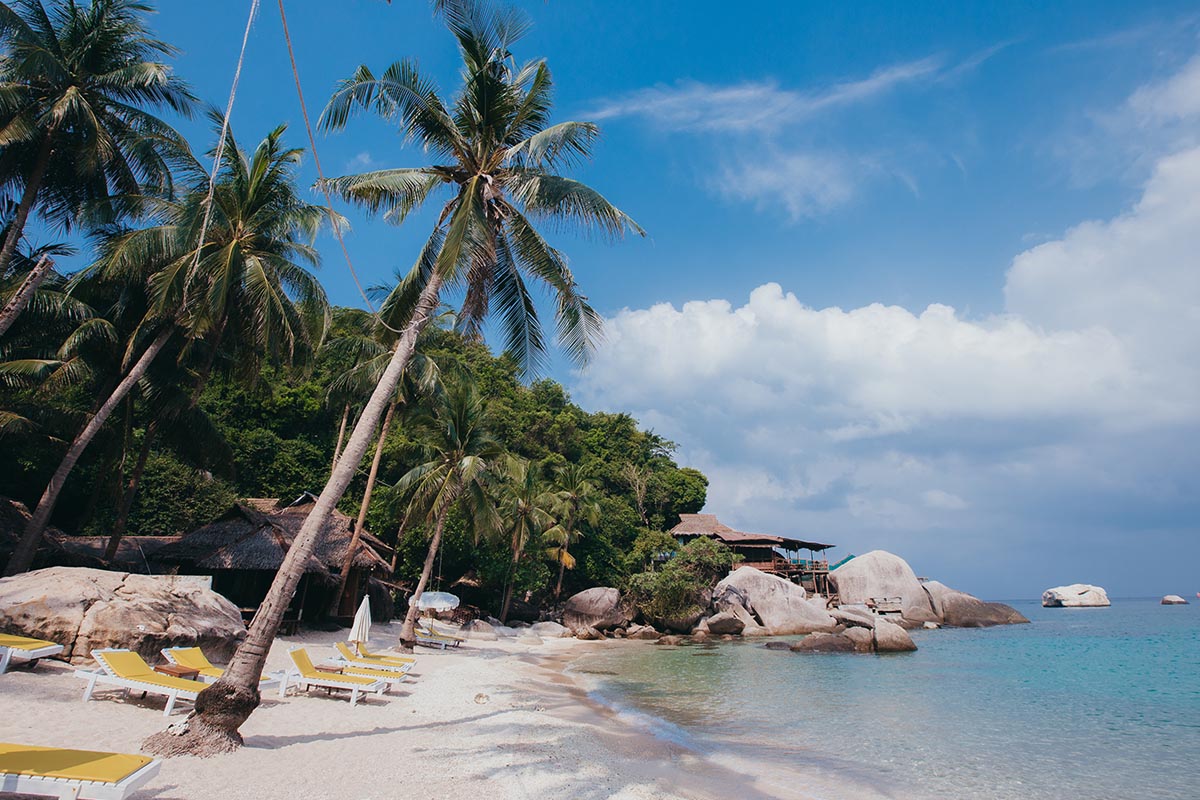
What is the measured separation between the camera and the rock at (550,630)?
1139 inches

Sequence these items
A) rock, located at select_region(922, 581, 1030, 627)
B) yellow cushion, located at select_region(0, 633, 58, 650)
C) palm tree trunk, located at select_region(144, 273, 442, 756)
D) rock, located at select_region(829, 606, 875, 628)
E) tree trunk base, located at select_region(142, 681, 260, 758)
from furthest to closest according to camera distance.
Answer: rock, located at select_region(922, 581, 1030, 627)
rock, located at select_region(829, 606, 875, 628)
yellow cushion, located at select_region(0, 633, 58, 650)
palm tree trunk, located at select_region(144, 273, 442, 756)
tree trunk base, located at select_region(142, 681, 260, 758)

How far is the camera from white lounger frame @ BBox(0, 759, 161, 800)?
12.0ft

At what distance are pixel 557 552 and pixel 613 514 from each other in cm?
637

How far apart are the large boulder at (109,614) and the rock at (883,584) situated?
126ft

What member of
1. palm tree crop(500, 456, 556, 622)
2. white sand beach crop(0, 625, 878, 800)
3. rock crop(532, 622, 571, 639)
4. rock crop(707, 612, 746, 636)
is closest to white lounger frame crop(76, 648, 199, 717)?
white sand beach crop(0, 625, 878, 800)

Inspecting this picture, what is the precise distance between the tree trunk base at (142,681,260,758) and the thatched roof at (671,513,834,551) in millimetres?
36473

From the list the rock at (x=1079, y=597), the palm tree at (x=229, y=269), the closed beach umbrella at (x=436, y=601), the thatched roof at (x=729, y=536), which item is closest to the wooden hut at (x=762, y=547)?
the thatched roof at (x=729, y=536)

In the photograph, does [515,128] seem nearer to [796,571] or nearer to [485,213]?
[485,213]

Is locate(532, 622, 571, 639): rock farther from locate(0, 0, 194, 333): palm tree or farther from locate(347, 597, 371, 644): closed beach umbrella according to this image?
locate(0, 0, 194, 333): palm tree

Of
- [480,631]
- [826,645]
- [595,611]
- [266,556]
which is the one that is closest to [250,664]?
[266,556]

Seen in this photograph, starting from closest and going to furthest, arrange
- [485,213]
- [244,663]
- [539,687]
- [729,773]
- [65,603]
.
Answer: [244,663] < [729,773] < [65,603] < [485,213] < [539,687]

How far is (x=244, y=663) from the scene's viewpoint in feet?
20.4

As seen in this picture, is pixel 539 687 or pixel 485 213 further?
pixel 539 687

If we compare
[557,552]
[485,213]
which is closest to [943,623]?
[557,552]
